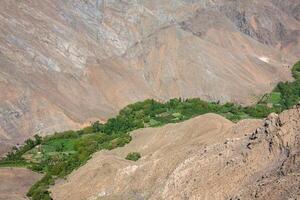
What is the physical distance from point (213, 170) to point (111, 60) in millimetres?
46654

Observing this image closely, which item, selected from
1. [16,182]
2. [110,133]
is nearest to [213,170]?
[16,182]

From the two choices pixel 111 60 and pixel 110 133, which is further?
pixel 111 60

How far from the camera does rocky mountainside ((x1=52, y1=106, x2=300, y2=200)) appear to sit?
3122cm

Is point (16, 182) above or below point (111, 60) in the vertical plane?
below

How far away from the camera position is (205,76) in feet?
271

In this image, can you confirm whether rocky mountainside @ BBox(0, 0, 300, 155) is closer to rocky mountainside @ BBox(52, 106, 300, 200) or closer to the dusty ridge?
the dusty ridge

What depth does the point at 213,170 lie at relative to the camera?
3594 cm

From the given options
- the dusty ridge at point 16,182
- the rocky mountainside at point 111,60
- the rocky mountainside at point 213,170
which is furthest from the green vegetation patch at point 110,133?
the rocky mountainside at point 213,170

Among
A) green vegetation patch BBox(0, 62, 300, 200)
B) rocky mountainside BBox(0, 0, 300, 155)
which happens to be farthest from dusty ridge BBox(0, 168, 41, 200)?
rocky mountainside BBox(0, 0, 300, 155)

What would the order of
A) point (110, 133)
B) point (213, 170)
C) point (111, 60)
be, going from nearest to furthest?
point (213, 170), point (110, 133), point (111, 60)

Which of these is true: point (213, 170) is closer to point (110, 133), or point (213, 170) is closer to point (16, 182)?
point (16, 182)

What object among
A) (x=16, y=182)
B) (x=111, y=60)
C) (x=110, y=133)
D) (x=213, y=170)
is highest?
(x=111, y=60)

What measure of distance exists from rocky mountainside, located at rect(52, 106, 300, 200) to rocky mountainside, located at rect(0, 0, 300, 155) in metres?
20.8

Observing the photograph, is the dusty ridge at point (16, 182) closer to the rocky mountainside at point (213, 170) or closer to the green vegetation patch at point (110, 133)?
the green vegetation patch at point (110, 133)
